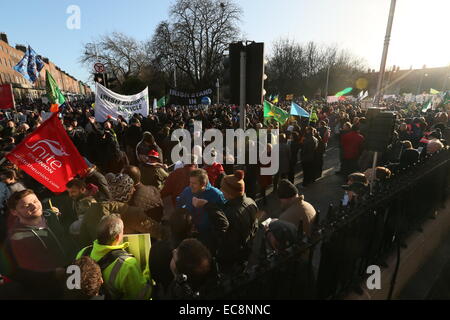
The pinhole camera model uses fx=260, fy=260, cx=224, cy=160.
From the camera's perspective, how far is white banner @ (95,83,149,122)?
29.0ft

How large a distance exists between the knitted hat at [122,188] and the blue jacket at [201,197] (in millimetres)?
651

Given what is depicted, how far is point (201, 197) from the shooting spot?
329 centimetres

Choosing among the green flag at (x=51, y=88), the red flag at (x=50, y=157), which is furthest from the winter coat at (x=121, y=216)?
the green flag at (x=51, y=88)

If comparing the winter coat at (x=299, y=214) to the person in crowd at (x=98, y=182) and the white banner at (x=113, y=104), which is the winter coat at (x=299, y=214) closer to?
the person in crowd at (x=98, y=182)

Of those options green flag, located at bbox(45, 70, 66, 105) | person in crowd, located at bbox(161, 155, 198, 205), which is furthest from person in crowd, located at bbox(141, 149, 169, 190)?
green flag, located at bbox(45, 70, 66, 105)

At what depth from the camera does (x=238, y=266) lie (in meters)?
1.52

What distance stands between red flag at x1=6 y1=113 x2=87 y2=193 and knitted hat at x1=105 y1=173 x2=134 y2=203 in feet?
1.31

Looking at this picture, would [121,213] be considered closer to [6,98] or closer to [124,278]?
[124,278]

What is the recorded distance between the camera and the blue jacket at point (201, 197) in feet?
10.00

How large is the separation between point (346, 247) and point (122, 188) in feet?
8.32

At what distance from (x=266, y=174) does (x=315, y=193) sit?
1.67 metres
